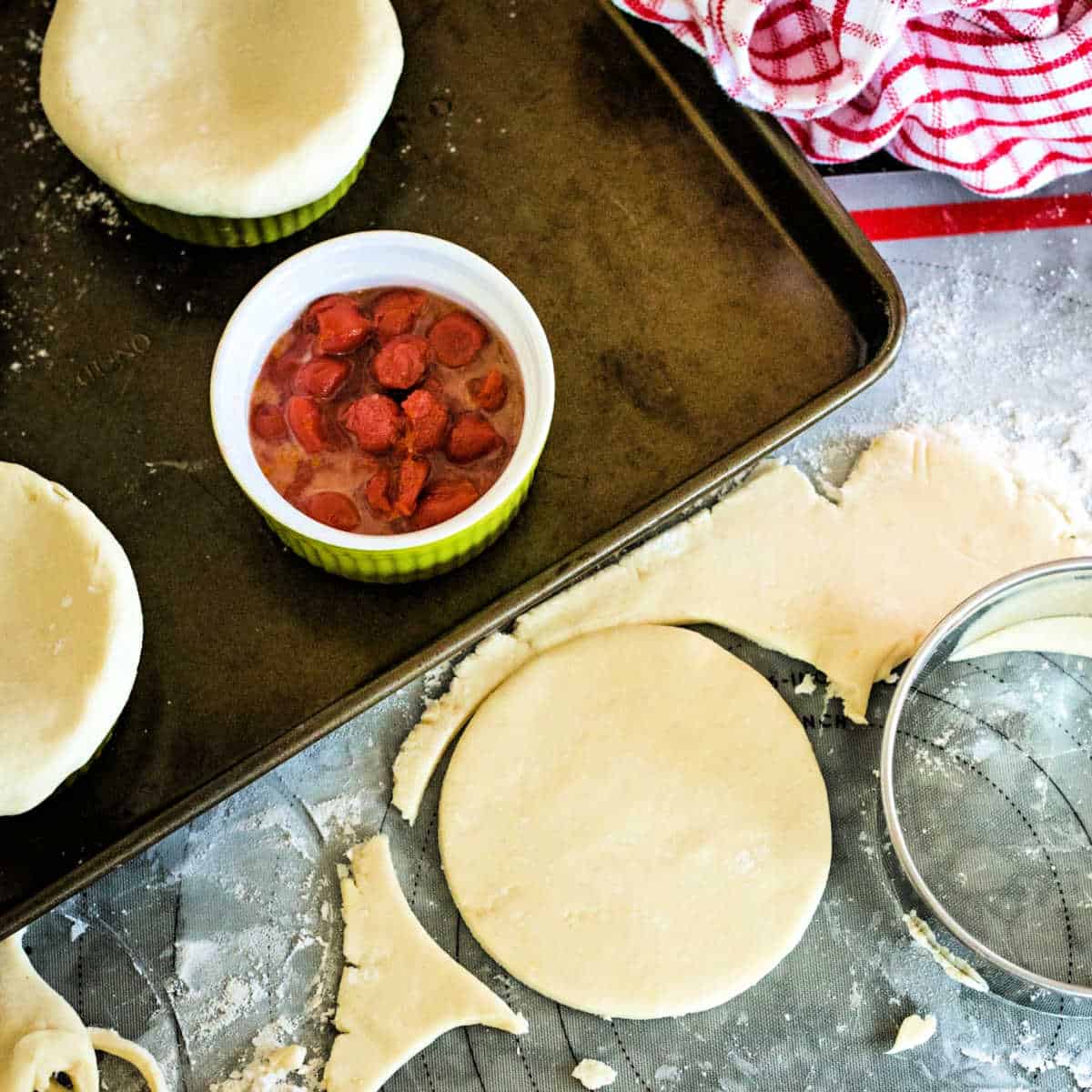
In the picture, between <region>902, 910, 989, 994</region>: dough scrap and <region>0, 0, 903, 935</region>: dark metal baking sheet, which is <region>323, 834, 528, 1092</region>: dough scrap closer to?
<region>0, 0, 903, 935</region>: dark metal baking sheet

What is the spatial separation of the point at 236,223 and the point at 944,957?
0.90m

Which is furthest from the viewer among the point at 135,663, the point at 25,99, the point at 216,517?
the point at 25,99

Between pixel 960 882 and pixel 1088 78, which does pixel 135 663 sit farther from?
pixel 1088 78

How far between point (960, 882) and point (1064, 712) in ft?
0.63

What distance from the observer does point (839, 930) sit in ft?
3.58

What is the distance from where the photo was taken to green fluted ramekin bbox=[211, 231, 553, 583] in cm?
98

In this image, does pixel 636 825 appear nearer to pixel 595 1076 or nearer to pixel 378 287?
pixel 595 1076

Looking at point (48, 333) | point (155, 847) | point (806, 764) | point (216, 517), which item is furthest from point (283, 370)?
point (806, 764)

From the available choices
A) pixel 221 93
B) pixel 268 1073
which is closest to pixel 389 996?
pixel 268 1073

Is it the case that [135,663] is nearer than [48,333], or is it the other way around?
[135,663]

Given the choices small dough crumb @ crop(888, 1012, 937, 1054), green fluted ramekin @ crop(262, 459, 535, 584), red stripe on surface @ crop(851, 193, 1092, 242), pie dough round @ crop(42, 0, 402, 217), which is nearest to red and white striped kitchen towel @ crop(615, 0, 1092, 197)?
red stripe on surface @ crop(851, 193, 1092, 242)

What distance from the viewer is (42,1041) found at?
40.0 inches

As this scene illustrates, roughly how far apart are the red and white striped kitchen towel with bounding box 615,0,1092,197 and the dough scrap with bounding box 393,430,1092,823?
0.33m

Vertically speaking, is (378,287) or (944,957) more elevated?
(378,287)
